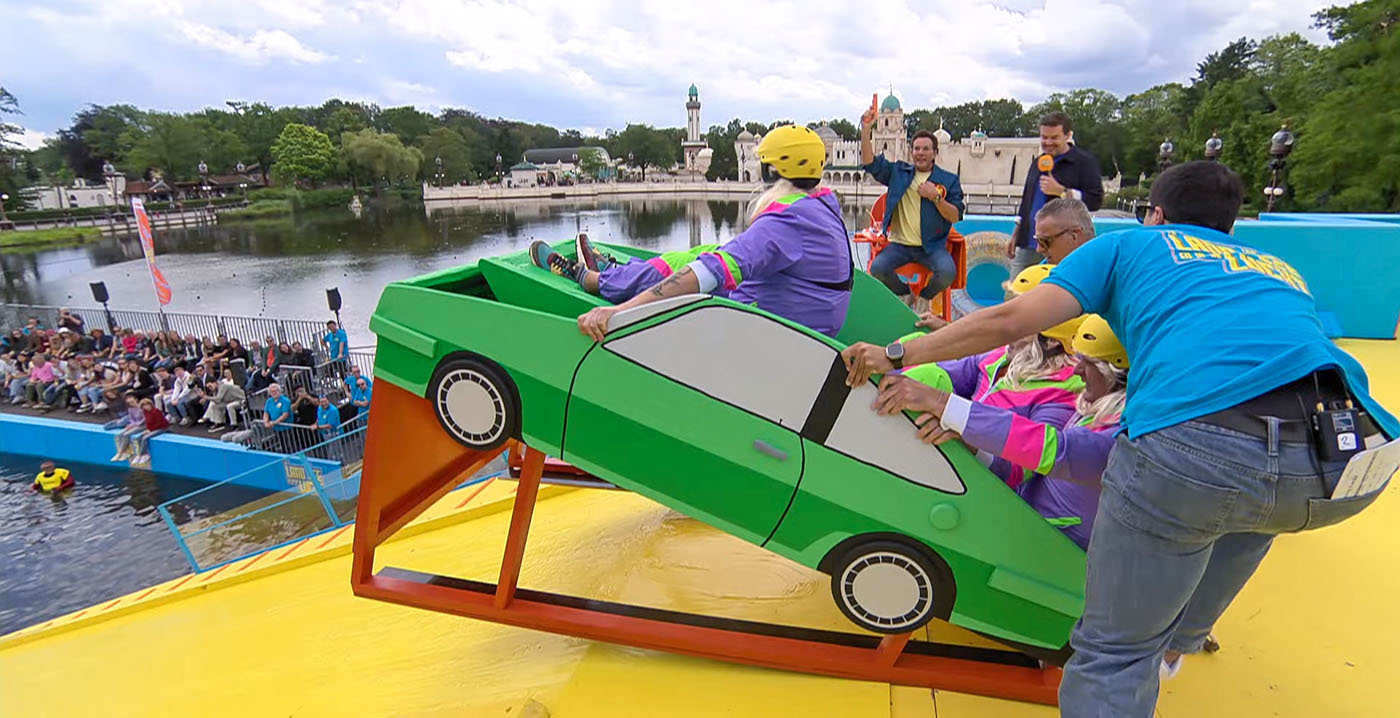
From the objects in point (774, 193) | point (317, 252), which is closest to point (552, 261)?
point (774, 193)

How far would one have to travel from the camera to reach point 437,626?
11.1 ft

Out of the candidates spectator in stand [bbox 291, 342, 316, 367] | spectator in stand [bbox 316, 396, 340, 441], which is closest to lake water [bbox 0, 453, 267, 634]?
spectator in stand [bbox 316, 396, 340, 441]

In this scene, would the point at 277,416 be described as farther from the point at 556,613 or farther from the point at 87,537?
the point at 556,613

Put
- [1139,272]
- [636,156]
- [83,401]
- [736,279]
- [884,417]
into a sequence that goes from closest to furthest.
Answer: [1139,272] → [884,417] → [736,279] → [83,401] → [636,156]

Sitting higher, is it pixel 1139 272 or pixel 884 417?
pixel 1139 272

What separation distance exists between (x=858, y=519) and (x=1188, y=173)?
132 centimetres

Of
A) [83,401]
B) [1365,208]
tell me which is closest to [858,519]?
[83,401]

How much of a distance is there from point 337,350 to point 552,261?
11.1 meters

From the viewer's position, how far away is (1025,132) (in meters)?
86.9

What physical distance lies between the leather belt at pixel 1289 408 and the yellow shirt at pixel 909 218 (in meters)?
3.93

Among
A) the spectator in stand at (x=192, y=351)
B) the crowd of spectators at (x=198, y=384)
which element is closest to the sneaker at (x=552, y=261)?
the crowd of spectators at (x=198, y=384)

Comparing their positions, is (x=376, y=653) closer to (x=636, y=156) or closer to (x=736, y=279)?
(x=736, y=279)

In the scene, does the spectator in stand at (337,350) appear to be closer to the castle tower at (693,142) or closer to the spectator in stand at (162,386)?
the spectator in stand at (162,386)

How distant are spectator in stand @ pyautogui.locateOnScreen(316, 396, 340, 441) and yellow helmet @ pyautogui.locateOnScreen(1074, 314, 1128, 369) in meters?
10.1
